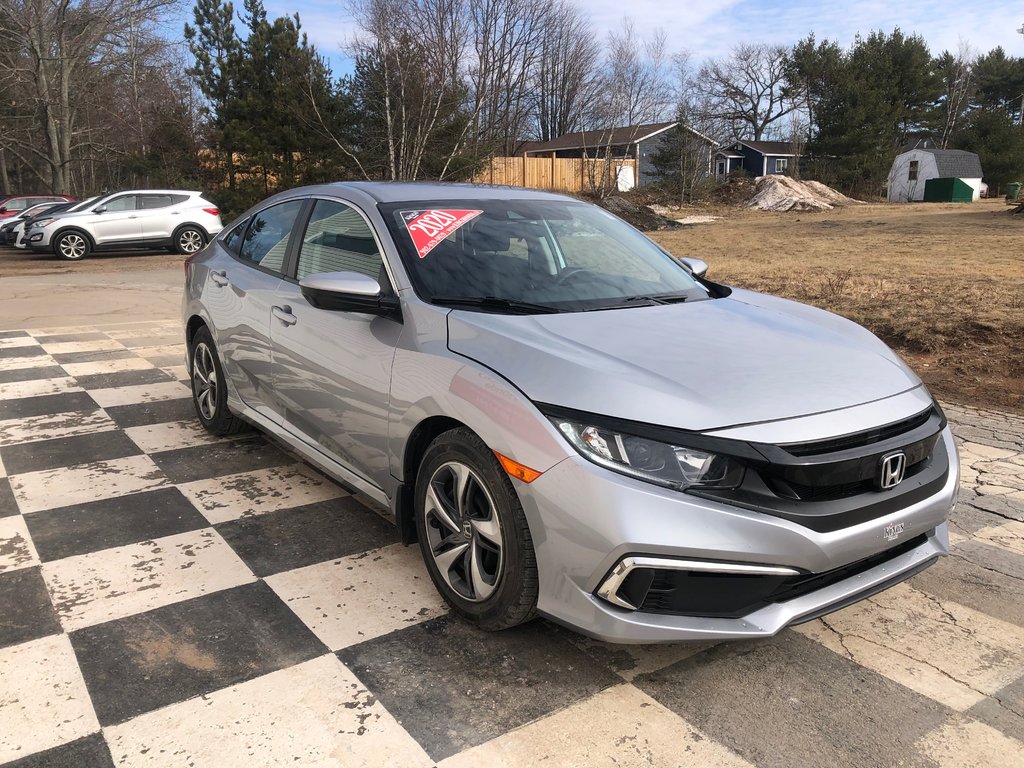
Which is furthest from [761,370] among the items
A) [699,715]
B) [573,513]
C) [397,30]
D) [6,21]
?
[6,21]

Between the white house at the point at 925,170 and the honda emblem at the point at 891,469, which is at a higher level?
the white house at the point at 925,170

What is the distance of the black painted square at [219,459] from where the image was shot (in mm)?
4391

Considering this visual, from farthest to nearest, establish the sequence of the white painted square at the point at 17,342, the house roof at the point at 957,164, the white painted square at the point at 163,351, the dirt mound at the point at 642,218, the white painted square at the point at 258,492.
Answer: the house roof at the point at 957,164 → the dirt mound at the point at 642,218 → the white painted square at the point at 17,342 → the white painted square at the point at 163,351 → the white painted square at the point at 258,492

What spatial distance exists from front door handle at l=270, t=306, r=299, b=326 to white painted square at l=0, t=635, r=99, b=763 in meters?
1.64

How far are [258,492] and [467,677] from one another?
1981 mm

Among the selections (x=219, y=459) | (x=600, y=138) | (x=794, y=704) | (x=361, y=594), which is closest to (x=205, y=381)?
(x=219, y=459)

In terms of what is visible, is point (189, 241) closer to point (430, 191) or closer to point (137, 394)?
point (137, 394)

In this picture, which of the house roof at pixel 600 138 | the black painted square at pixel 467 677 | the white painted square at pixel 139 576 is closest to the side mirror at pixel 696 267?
the black painted square at pixel 467 677

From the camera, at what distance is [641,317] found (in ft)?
10.0

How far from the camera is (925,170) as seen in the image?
51031 millimetres

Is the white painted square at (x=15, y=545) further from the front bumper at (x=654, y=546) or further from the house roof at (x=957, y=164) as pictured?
the house roof at (x=957, y=164)

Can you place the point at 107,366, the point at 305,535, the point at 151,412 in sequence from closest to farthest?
the point at 305,535 < the point at 151,412 < the point at 107,366

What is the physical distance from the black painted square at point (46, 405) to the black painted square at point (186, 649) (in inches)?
130

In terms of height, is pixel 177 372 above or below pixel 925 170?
below
